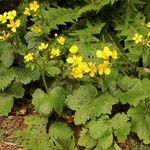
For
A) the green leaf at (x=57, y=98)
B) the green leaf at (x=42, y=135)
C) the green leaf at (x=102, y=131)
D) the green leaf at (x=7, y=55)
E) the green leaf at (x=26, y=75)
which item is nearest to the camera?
the green leaf at (x=102, y=131)

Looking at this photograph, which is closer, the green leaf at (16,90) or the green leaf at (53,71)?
the green leaf at (53,71)

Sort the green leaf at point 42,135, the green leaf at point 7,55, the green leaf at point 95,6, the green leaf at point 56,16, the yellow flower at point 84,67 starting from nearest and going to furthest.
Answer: the yellow flower at point 84,67
the green leaf at point 42,135
the green leaf at point 7,55
the green leaf at point 95,6
the green leaf at point 56,16

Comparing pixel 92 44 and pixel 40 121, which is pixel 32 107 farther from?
pixel 92 44

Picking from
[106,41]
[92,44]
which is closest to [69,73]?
[92,44]

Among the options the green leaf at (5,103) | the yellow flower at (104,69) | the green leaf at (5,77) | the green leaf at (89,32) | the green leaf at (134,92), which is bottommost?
the green leaf at (5,103)

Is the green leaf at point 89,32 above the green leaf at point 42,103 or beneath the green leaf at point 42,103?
above

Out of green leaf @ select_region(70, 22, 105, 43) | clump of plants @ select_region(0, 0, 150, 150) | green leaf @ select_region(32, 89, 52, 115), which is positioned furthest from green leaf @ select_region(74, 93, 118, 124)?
green leaf @ select_region(70, 22, 105, 43)

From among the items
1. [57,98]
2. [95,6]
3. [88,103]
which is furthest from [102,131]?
[95,6]

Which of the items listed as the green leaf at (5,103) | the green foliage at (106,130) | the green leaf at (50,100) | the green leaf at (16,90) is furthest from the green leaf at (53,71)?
the green foliage at (106,130)

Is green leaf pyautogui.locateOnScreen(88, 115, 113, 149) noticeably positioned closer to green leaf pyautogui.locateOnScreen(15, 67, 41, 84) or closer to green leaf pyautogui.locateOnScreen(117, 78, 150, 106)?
green leaf pyautogui.locateOnScreen(117, 78, 150, 106)

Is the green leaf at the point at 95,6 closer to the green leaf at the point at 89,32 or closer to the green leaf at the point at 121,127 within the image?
the green leaf at the point at 89,32
